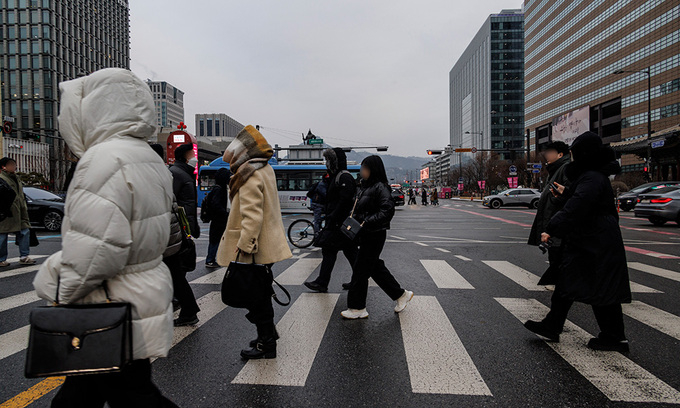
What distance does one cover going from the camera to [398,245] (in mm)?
10312

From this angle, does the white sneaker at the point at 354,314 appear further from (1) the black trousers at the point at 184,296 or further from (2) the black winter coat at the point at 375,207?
(1) the black trousers at the point at 184,296

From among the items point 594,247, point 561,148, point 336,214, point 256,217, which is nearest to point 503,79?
point 561,148

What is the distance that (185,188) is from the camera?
503 centimetres

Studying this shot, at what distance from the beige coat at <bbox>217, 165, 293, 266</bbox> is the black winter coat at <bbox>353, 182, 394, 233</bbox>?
1169 millimetres

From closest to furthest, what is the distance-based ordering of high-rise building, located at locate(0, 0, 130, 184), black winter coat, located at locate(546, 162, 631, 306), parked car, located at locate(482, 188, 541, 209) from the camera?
black winter coat, located at locate(546, 162, 631, 306) < parked car, located at locate(482, 188, 541, 209) < high-rise building, located at locate(0, 0, 130, 184)

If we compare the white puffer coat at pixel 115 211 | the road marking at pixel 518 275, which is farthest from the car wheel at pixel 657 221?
the white puffer coat at pixel 115 211

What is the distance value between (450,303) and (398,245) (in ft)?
17.5

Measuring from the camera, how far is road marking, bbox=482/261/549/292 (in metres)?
5.84

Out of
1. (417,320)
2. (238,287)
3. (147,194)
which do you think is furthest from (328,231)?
(147,194)

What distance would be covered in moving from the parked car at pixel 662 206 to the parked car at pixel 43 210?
19.9 metres

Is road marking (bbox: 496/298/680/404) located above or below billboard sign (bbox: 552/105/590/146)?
below

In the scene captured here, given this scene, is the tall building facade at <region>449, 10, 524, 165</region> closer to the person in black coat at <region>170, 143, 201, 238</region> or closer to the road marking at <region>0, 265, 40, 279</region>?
the road marking at <region>0, 265, 40, 279</region>

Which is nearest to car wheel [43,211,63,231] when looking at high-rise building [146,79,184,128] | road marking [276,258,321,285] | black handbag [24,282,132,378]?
road marking [276,258,321,285]

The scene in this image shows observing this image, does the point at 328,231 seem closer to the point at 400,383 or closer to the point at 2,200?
the point at 400,383
